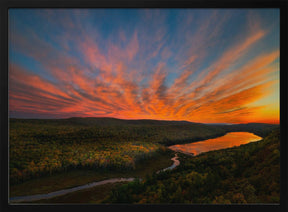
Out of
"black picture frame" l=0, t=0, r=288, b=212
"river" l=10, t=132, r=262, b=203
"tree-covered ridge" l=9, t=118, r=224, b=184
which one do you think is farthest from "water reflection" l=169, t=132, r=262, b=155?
"black picture frame" l=0, t=0, r=288, b=212

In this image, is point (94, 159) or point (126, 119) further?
point (126, 119)

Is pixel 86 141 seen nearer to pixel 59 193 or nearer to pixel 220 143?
pixel 59 193

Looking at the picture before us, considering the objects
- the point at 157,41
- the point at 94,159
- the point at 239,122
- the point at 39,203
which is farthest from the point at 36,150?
the point at 239,122

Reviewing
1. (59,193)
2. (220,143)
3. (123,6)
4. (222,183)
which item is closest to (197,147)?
(220,143)

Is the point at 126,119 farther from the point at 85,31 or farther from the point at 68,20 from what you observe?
the point at 68,20

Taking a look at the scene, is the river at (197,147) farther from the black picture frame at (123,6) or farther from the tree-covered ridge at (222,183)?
the tree-covered ridge at (222,183)
